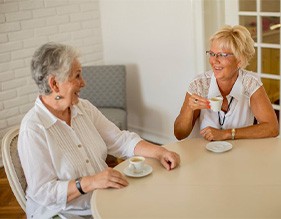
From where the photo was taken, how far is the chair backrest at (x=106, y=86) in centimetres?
394

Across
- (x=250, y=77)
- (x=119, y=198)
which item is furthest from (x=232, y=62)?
(x=119, y=198)

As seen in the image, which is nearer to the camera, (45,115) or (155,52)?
(45,115)

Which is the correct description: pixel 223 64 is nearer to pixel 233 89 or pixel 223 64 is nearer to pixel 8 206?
pixel 233 89

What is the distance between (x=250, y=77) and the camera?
92.4 inches

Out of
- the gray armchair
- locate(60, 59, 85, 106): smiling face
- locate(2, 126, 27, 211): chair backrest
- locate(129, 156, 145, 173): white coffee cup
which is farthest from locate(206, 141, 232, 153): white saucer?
the gray armchair

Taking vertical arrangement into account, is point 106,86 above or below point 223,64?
below

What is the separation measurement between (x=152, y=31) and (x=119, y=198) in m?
2.53

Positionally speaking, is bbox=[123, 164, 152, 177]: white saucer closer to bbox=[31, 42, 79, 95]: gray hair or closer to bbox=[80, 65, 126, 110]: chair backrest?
bbox=[31, 42, 79, 95]: gray hair

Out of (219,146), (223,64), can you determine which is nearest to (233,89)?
(223,64)

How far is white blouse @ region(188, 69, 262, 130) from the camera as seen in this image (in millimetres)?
2324

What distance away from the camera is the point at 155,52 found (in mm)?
4020

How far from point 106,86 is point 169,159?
212 centimetres

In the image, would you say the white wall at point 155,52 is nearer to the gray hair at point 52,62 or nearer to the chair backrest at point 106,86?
the chair backrest at point 106,86

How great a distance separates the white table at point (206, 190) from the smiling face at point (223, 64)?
1.41 ft
